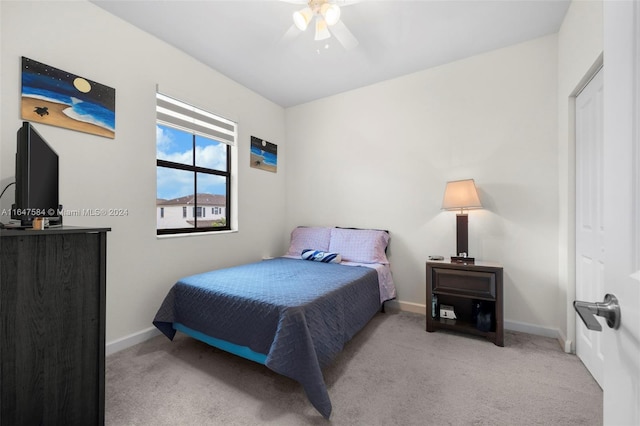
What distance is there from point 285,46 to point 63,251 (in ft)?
7.90

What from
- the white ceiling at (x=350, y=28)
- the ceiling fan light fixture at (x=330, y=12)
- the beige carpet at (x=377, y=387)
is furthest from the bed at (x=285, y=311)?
the white ceiling at (x=350, y=28)

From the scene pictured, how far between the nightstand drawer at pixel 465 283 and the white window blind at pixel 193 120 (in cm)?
276

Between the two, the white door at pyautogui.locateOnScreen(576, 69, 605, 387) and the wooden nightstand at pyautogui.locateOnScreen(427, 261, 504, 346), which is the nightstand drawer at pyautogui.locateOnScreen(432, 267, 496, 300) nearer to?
the wooden nightstand at pyautogui.locateOnScreen(427, 261, 504, 346)

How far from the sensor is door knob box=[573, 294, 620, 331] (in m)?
0.54

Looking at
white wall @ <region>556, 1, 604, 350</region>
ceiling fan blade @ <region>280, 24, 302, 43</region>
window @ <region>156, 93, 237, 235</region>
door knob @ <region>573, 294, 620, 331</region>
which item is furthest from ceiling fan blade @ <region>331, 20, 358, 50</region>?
door knob @ <region>573, 294, 620, 331</region>

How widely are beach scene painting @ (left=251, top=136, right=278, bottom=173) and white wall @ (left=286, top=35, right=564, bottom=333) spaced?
1.54 feet

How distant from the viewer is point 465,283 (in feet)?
7.93

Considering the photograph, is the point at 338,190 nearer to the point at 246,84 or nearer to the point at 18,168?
the point at 246,84

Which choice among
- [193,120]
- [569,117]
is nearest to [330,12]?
[193,120]

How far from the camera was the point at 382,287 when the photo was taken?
9.34 ft

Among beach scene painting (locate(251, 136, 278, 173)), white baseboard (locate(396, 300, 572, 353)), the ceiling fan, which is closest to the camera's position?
the ceiling fan

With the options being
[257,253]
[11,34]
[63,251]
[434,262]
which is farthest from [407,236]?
[11,34]

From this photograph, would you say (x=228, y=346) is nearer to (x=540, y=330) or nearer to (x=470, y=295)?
(x=470, y=295)

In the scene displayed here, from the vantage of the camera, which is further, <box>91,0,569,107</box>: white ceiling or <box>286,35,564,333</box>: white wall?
<box>286,35,564,333</box>: white wall
